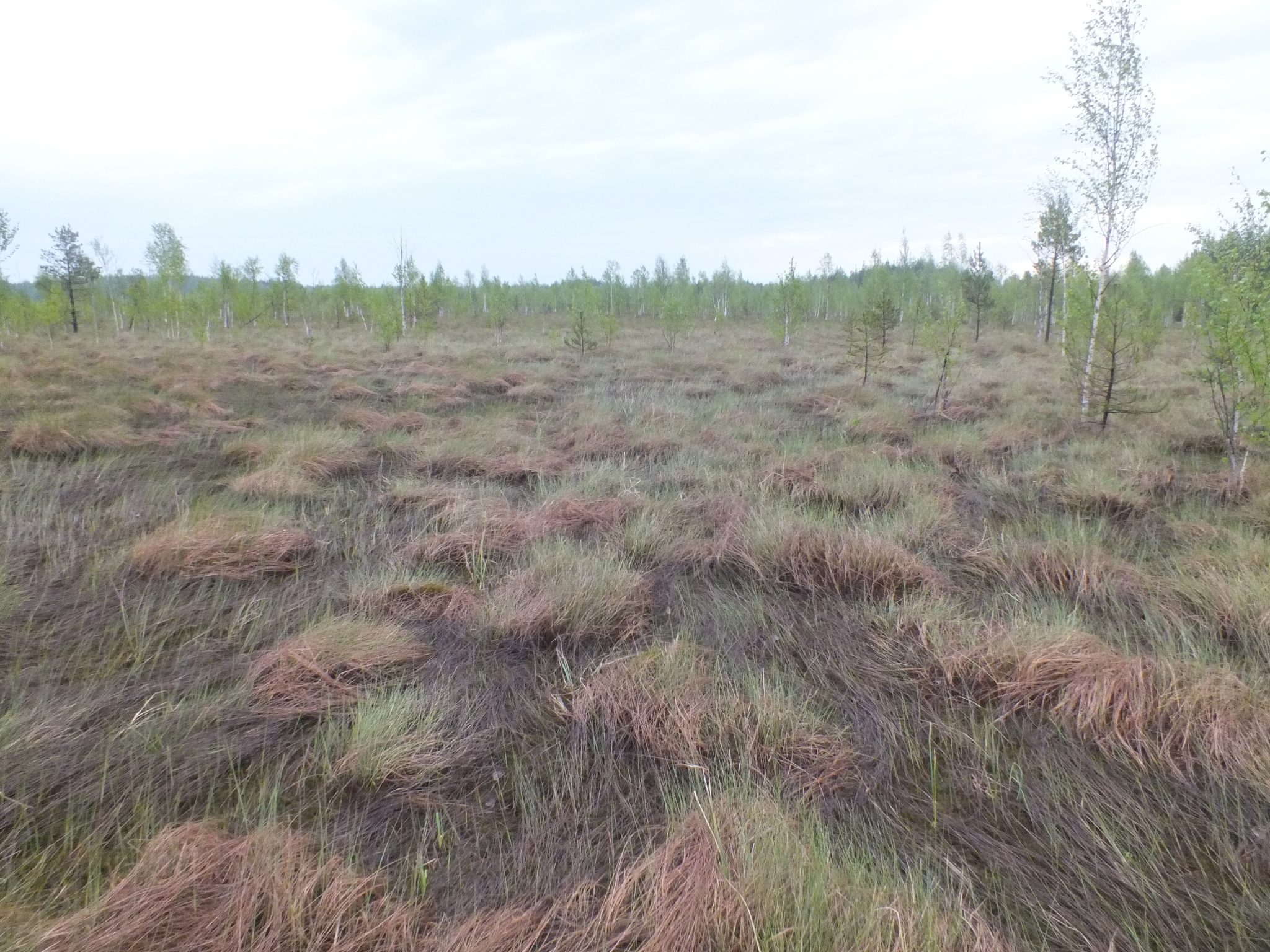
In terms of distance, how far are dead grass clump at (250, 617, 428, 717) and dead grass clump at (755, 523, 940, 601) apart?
97.1 inches

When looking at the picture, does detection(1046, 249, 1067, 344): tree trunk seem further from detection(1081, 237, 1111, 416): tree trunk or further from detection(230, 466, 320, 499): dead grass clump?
detection(230, 466, 320, 499): dead grass clump

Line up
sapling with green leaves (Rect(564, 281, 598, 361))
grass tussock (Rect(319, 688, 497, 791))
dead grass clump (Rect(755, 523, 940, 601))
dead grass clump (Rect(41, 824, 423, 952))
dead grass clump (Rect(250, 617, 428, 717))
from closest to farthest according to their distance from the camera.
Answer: dead grass clump (Rect(41, 824, 423, 952))
grass tussock (Rect(319, 688, 497, 791))
dead grass clump (Rect(250, 617, 428, 717))
dead grass clump (Rect(755, 523, 940, 601))
sapling with green leaves (Rect(564, 281, 598, 361))

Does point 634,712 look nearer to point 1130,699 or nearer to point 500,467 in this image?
point 1130,699

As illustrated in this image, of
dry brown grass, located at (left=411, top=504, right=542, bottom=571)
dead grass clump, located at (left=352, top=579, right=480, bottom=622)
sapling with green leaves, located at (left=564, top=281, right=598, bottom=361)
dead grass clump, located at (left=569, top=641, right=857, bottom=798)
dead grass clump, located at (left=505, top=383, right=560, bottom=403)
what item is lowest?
dead grass clump, located at (left=569, top=641, right=857, bottom=798)

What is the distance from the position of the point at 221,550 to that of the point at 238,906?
3296 millimetres

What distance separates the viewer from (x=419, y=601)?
3.85 meters

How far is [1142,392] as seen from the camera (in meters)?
11.5

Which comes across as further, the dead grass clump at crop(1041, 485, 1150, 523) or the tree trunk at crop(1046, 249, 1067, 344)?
the tree trunk at crop(1046, 249, 1067, 344)

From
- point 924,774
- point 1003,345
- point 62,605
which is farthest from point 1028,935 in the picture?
point 1003,345

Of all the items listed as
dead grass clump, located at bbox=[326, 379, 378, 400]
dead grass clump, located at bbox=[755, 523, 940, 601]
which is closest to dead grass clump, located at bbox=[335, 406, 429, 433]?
dead grass clump, located at bbox=[326, 379, 378, 400]

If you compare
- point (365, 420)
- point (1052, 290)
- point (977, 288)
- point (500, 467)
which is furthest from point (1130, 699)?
point (977, 288)

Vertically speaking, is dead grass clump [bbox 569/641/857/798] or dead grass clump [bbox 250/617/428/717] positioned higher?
dead grass clump [bbox 250/617/428/717]

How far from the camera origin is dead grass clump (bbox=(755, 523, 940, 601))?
4055mm

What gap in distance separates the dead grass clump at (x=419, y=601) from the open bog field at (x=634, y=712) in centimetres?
2
